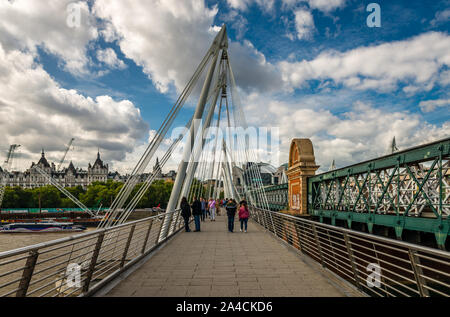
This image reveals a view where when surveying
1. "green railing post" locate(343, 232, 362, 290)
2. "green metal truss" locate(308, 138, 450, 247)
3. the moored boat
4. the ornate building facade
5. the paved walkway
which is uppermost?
the ornate building facade

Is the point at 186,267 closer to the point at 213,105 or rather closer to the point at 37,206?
the point at 213,105

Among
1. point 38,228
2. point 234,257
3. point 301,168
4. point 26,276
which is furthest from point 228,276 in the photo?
point 38,228

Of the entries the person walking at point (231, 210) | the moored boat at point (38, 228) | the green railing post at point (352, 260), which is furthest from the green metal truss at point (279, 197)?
the moored boat at point (38, 228)

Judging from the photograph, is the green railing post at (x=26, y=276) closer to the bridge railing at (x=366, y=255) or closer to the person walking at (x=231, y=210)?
the bridge railing at (x=366, y=255)

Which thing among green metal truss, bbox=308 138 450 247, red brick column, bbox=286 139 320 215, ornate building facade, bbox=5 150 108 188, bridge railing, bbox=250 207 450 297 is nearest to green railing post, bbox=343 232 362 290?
bridge railing, bbox=250 207 450 297

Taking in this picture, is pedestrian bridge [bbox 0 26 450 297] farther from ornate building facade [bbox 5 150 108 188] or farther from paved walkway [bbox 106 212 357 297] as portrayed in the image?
ornate building facade [bbox 5 150 108 188]

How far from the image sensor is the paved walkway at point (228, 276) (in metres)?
4.98

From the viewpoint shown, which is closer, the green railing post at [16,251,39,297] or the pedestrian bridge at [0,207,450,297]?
the green railing post at [16,251,39,297]

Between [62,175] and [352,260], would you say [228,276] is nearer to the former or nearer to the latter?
[352,260]

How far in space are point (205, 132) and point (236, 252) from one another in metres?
9.15

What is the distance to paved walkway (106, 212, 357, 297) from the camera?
4.98 m

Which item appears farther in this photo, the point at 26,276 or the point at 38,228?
the point at 38,228

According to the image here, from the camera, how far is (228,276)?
19.4 feet

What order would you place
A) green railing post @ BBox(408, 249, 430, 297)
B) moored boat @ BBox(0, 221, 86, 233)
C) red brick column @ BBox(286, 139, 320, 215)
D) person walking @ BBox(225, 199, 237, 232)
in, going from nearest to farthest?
1. green railing post @ BBox(408, 249, 430, 297)
2. person walking @ BBox(225, 199, 237, 232)
3. red brick column @ BBox(286, 139, 320, 215)
4. moored boat @ BBox(0, 221, 86, 233)
